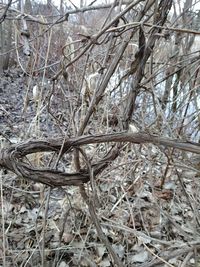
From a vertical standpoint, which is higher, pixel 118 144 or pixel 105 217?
pixel 118 144

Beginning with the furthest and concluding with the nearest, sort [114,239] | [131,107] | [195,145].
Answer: [114,239], [131,107], [195,145]

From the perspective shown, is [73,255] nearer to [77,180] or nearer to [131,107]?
[77,180]

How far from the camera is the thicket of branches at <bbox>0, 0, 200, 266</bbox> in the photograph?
1.38 metres

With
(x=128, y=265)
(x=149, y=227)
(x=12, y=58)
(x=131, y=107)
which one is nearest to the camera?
(x=131, y=107)

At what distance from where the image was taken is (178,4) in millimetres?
2186

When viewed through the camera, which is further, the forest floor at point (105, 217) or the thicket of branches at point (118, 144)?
the forest floor at point (105, 217)

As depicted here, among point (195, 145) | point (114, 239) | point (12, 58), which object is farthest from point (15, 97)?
point (195, 145)

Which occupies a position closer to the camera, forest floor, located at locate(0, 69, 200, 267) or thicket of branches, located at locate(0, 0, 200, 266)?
thicket of branches, located at locate(0, 0, 200, 266)

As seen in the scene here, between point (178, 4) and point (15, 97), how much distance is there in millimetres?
4210

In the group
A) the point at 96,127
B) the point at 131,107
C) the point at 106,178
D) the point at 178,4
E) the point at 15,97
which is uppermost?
the point at 178,4

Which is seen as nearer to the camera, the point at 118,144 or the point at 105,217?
the point at 118,144

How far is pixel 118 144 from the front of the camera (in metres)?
1.59

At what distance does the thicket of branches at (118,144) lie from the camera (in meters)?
1.38

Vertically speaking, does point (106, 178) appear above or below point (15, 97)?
above
